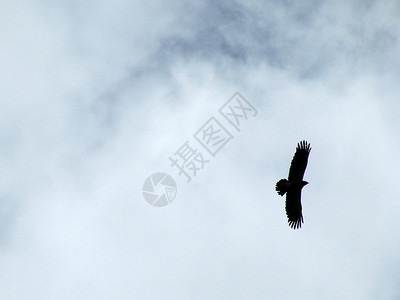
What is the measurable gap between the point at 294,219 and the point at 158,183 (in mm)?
15486

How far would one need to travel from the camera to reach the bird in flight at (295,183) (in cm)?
3519

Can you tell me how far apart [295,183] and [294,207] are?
256 cm

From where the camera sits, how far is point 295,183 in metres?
35.7

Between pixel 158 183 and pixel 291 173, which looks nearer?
pixel 291 173

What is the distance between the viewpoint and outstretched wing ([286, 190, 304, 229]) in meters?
36.8

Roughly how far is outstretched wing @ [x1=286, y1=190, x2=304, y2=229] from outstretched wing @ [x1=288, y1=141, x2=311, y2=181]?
147 cm

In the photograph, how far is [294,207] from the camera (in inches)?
1471

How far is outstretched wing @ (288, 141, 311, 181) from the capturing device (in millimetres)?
35094

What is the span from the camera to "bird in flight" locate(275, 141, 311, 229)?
3519 cm

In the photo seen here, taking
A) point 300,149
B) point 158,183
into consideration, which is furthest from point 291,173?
point 158,183

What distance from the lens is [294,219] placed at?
37312mm

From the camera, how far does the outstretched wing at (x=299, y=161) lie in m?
35.1

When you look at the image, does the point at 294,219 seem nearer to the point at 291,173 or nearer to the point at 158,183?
the point at 291,173

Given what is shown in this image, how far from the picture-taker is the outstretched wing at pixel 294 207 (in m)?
36.8
